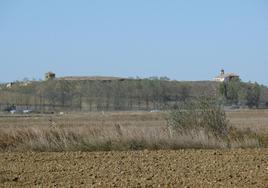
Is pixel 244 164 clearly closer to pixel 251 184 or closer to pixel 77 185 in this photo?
pixel 251 184

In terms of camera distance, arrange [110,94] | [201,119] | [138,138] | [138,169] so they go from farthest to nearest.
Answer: [110,94]
[201,119]
[138,138]
[138,169]

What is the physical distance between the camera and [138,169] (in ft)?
66.7

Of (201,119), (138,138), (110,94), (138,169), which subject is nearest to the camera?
(138,169)

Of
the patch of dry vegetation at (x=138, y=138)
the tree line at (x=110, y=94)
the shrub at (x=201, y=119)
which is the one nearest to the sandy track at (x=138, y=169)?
the patch of dry vegetation at (x=138, y=138)

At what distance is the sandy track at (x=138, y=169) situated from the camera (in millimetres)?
17250

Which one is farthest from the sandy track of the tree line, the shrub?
the tree line

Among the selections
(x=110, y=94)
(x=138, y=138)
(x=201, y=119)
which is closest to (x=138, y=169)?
(x=138, y=138)

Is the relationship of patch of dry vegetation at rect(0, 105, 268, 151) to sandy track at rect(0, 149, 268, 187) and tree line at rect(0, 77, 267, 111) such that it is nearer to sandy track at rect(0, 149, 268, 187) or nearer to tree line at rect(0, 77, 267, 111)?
sandy track at rect(0, 149, 268, 187)

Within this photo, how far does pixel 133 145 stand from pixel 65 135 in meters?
3.34

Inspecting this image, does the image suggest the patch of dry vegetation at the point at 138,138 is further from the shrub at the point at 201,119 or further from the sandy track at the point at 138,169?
the sandy track at the point at 138,169

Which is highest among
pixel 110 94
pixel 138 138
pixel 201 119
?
pixel 110 94

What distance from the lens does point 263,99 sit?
6314 inches

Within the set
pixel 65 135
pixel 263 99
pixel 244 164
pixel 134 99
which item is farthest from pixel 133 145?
pixel 263 99

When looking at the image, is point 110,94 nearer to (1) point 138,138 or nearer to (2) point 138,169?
(1) point 138,138
